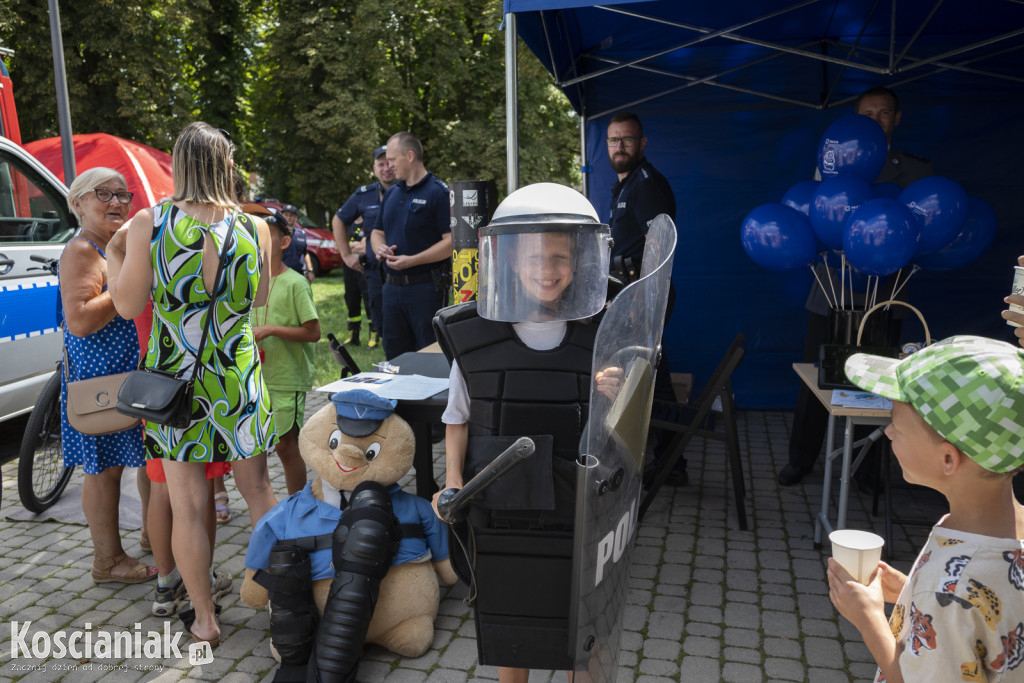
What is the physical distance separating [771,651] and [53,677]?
2.81m

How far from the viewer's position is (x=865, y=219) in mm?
3959

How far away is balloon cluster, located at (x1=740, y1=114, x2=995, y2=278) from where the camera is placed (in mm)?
3951

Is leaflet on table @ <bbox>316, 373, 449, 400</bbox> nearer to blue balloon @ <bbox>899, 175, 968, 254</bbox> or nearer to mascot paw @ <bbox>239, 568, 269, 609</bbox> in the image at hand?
mascot paw @ <bbox>239, 568, 269, 609</bbox>

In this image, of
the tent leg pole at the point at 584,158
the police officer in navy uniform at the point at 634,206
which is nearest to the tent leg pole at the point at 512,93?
the police officer in navy uniform at the point at 634,206

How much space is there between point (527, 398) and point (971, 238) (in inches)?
138

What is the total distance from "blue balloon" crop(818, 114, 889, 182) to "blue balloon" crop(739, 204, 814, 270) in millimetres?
327

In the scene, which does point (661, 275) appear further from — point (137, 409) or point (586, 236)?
point (137, 409)

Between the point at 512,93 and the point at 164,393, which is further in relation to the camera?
the point at 512,93

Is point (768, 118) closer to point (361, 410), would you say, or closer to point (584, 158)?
point (584, 158)

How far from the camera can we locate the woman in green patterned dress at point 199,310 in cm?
285

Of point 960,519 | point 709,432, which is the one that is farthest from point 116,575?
point 960,519

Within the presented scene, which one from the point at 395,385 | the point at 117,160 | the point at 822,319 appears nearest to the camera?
the point at 395,385

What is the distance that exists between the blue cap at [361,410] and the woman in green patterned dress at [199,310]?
30 centimetres

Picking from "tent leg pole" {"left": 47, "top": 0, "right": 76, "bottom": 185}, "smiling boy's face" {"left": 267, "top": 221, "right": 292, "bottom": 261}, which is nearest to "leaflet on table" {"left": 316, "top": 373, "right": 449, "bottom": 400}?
"smiling boy's face" {"left": 267, "top": 221, "right": 292, "bottom": 261}
